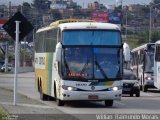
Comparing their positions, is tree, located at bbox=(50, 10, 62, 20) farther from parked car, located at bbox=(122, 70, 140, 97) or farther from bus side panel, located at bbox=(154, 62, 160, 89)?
parked car, located at bbox=(122, 70, 140, 97)

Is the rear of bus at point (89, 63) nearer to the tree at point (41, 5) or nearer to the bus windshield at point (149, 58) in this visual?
the bus windshield at point (149, 58)

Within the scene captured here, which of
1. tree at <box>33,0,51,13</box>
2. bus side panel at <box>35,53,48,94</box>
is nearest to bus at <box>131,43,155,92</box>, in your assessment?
bus side panel at <box>35,53,48,94</box>

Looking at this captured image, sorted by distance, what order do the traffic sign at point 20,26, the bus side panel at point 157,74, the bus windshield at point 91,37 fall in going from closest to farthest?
A: the traffic sign at point 20,26 → the bus windshield at point 91,37 → the bus side panel at point 157,74

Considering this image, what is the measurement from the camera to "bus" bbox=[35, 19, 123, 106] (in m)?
25.1

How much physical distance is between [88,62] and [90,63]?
9 cm

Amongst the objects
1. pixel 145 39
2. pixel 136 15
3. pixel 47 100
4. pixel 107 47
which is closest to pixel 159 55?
pixel 47 100

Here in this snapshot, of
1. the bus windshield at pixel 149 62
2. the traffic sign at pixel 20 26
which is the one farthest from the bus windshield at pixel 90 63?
the bus windshield at pixel 149 62

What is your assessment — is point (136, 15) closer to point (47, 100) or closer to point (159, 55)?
point (159, 55)

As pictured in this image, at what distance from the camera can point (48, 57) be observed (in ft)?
95.3

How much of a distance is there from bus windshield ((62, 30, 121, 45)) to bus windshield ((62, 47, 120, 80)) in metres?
0.28

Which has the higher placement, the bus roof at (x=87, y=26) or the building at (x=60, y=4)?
the building at (x=60, y=4)

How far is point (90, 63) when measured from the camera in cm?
2527

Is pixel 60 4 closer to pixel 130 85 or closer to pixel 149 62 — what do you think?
pixel 149 62

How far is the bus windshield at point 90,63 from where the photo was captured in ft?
82.7
